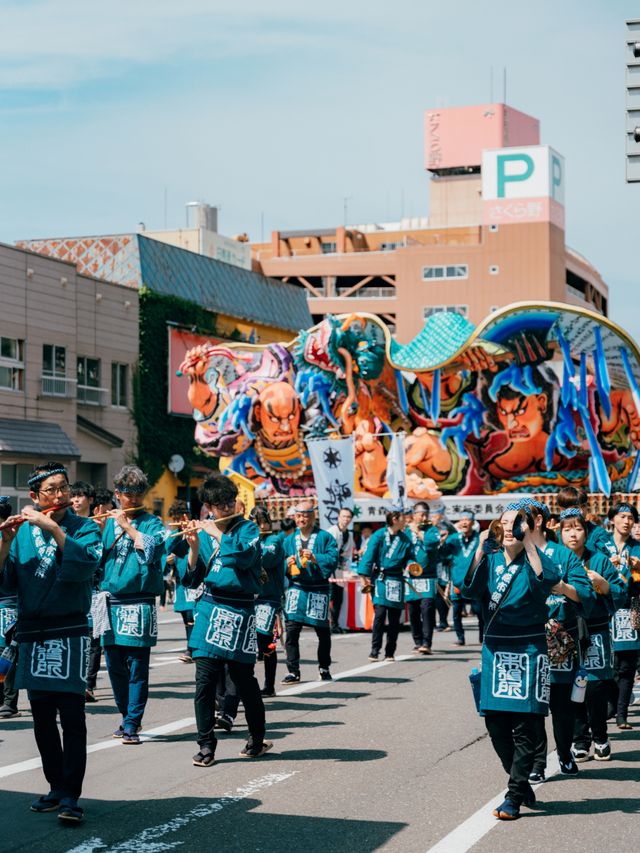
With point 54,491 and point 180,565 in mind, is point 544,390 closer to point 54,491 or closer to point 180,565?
point 180,565

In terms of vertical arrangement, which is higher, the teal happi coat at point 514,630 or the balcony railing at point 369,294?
the balcony railing at point 369,294

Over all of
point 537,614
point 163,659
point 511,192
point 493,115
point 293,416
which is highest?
point 493,115

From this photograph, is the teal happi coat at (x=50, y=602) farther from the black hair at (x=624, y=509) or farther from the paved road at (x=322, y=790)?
the black hair at (x=624, y=509)

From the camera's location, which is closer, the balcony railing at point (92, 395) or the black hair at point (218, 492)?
the black hair at point (218, 492)

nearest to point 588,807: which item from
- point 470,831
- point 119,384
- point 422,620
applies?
point 470,831

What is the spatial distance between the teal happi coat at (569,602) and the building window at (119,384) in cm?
3341

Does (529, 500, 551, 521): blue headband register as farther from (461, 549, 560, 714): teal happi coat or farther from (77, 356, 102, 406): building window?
(77, 356, 102, 406): building window

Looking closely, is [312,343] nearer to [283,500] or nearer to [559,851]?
[283,500]

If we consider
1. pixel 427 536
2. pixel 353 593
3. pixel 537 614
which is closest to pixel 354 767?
pixel 537 614

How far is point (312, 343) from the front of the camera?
28844 mm

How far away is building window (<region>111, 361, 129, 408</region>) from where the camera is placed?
135 feet

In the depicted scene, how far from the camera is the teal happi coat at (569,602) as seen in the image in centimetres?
838

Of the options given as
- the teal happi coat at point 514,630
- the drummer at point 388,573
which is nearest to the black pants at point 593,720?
the teal happi coat at point 514,630

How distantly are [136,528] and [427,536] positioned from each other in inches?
357
